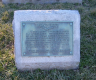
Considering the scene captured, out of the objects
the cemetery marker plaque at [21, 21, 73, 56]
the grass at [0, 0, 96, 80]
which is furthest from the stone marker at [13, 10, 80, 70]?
the grass at [0, 0, 96, 80]

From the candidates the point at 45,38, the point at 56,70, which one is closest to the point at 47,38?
the point at 45,38

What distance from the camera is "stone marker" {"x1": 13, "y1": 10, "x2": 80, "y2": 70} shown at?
292 cm

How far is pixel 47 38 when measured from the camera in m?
2.96

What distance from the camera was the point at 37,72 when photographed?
2.93 m

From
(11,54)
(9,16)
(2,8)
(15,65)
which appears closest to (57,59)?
(15,65)

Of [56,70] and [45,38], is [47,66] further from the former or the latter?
[45,38]

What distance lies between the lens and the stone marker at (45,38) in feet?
9.57

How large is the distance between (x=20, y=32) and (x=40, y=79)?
3.56 feet

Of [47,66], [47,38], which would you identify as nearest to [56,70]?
[47,66]

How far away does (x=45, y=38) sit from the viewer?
2.96 m

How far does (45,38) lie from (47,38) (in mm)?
44

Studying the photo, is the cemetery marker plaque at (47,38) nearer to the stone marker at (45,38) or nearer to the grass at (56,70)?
the stone marker at (45,38)

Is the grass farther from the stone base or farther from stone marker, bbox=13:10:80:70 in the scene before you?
stone marker, bbox=13:10:80:70

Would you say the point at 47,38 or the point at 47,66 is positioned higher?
the point at 47,38
